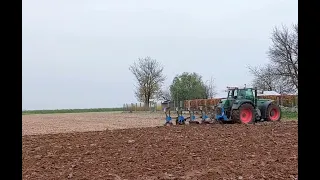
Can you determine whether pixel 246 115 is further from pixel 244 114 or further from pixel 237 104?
pixel 237 104

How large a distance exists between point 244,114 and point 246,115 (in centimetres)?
11

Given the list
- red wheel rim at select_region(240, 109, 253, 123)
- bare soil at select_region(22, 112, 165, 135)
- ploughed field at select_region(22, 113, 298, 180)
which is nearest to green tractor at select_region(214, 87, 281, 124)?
red wheel rim at select_region(240, 109, 253, 123)

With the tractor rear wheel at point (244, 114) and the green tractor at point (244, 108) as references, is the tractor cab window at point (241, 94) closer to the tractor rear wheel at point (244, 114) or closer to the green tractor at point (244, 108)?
the green tractor at point (244, 108)

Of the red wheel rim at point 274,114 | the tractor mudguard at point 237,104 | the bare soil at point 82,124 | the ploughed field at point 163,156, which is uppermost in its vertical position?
the tractor mudguard at point 237,104

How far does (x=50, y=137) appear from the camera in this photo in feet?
25.3

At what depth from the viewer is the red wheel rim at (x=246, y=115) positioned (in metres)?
11.9

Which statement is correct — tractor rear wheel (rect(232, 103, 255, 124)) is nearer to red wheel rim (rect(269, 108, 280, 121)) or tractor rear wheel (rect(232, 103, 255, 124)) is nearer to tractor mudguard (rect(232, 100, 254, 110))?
tractor mudguard (rect(232, 100, 254, 110))

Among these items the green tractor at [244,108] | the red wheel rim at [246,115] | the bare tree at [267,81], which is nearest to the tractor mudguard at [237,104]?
the green tractor at [244,108]

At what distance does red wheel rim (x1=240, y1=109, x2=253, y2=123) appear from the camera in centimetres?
1195

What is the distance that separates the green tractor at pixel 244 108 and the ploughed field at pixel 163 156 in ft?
12.6

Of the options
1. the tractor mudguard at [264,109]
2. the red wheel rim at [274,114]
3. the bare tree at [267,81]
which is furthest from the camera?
the bare tree at [267,81]

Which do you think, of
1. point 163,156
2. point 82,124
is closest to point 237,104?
point 163,156
